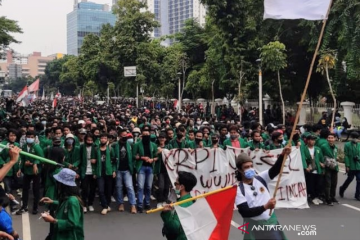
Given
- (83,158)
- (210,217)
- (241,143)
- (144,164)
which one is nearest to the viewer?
(210,217)

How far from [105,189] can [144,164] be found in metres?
0.91

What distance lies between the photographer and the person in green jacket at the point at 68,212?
4.05 m

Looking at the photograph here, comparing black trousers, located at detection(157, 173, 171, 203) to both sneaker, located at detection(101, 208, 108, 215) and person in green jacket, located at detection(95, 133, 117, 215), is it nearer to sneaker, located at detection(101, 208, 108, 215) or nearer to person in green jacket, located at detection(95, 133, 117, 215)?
person in green jacket, located at detection(95, 133, 117, 215)

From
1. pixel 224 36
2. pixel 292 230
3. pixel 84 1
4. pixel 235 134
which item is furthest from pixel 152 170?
pixel 84 1

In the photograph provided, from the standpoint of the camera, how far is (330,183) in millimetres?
8930

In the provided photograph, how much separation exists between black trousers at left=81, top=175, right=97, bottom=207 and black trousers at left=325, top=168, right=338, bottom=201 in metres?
4.41

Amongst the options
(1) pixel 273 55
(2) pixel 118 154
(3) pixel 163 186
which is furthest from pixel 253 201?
(1) pixel 273 55

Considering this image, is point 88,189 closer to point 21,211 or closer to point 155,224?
point 21,211

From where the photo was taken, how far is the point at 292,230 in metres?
7.05

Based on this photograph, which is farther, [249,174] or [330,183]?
[330,183]

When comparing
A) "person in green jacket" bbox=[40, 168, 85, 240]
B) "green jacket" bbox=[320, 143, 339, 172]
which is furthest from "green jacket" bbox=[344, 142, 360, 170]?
"person in green jacket" bbox=[40, 168, 85, 240]

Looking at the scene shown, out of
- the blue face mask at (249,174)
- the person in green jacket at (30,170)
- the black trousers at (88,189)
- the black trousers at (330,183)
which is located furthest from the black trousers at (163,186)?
the blue face mask at (249,174)

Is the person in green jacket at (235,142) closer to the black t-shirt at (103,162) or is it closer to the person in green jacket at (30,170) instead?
the black t-shirt at (103,162)

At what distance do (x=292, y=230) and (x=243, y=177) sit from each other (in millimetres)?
3256
